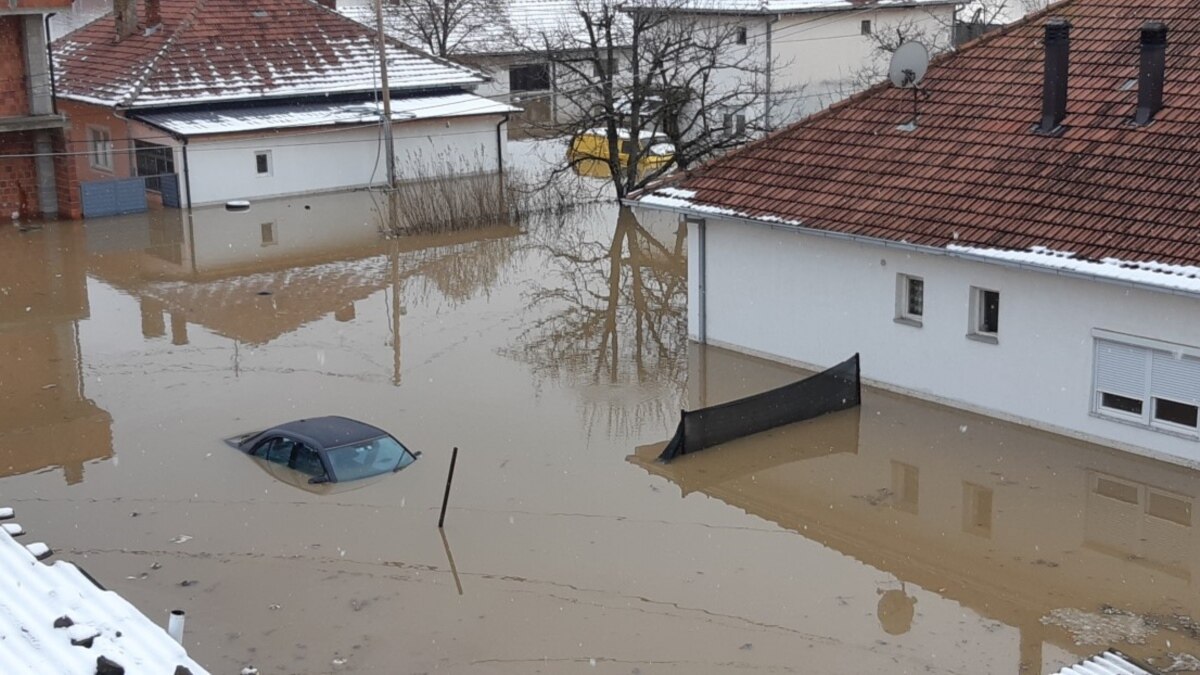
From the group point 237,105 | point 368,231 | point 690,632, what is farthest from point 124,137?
point 690,632

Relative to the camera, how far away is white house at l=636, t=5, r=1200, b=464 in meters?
18.0

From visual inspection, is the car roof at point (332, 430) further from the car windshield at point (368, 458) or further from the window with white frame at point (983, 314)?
the window with white frame at point (983, 314)

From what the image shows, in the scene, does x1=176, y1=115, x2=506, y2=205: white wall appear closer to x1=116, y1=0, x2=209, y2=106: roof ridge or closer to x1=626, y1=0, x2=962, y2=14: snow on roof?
x1=116, y1=0, x2=209, y2=106: roof ridge

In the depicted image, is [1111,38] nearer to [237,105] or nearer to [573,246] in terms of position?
[573,246]

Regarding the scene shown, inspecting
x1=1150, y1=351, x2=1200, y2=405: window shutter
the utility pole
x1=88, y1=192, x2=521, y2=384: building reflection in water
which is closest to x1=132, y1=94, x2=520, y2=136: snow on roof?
the utility pole

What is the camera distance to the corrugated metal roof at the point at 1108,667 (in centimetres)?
1095

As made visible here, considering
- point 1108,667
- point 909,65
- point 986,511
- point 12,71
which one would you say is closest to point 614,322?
point 909,65

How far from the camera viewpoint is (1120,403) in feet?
60.5

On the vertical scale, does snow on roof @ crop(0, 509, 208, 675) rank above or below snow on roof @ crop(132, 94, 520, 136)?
below

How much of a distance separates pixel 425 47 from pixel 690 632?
46446mm

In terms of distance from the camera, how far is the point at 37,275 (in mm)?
30031

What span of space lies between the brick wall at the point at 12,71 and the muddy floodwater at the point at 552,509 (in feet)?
31.3

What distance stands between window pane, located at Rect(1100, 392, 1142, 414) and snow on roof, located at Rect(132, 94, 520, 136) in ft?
82.2

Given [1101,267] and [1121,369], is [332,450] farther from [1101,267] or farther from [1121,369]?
[1121,369]
